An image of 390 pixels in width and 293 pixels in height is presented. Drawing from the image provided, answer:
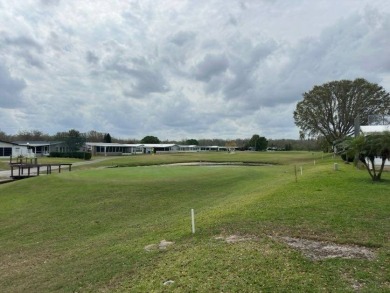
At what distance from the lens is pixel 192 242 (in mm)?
9070

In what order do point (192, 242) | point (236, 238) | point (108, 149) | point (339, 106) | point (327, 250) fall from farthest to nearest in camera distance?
point (108, 149), point (339, 106), point (192, 242), point (236, 238), point (327, 250)

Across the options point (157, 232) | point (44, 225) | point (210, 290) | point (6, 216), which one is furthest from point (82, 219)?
point (210, 290)

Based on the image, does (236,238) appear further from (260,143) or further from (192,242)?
(260,143)

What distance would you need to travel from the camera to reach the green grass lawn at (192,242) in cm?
636

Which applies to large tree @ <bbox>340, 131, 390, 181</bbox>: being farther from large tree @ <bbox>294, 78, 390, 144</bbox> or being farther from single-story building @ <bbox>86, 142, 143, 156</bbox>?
single-story building @ <bbox>86, 142, 143, 156</bbox>

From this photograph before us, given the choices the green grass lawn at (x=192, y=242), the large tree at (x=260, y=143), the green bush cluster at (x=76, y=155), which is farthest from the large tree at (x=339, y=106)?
the large tree at (x=260, y=143)

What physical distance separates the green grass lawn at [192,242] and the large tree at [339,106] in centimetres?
4938

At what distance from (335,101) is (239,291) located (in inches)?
2572

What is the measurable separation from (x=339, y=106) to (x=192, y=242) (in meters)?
62.2

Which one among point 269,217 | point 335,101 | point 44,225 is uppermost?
point 335,101

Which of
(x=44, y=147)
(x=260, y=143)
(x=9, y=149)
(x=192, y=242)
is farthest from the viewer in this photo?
(x=260, y=143)

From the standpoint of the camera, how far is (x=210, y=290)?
5.96 m

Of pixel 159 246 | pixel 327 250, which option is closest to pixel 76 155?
pixel 159 246

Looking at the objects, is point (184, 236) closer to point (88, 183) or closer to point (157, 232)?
point (157, 232)
